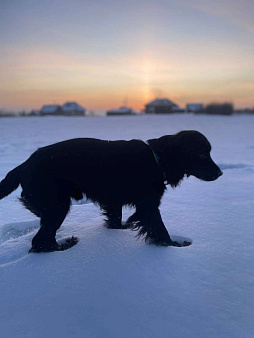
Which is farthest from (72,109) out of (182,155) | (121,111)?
(182,155)

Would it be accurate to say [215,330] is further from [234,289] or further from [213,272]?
[213,272]

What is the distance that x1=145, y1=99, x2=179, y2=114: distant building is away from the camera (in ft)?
241

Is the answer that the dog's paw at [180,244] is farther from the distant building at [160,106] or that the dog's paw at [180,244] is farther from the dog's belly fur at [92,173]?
the distant building at [160,106]

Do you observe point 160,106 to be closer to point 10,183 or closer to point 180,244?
point 180,244

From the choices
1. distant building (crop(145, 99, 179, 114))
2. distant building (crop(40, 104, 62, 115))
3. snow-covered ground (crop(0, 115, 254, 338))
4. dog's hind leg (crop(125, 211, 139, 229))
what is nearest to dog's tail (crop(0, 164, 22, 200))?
snow-covered ground (crop(0, 115, 254, 338))

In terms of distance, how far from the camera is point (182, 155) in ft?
9.38

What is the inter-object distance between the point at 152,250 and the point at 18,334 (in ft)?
4.06

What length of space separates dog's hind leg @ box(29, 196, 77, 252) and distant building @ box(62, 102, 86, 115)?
7889 centimetres

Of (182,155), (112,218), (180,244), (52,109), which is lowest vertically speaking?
(180,244)

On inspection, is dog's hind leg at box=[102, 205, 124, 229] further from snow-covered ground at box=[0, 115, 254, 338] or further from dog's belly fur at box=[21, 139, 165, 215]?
dog's belly fur at box=[21, 139, 165, 215]

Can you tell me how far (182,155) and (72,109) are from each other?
264ft

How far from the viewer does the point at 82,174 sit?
100 inches

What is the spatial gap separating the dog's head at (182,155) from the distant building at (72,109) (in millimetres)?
78660

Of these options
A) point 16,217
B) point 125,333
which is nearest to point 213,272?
point 125,333
